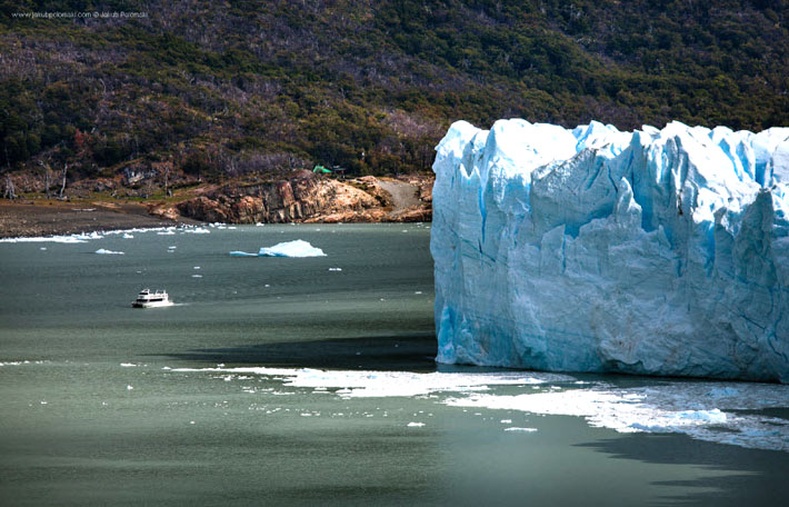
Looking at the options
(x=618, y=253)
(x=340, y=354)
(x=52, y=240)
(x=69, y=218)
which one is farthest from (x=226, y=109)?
(x=618, y=253)

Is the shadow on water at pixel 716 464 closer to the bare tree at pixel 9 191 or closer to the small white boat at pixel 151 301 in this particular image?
the small white boat at pixel 151 301

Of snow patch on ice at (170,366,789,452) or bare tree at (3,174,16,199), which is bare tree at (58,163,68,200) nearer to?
bare tree at (3,174,16,199)

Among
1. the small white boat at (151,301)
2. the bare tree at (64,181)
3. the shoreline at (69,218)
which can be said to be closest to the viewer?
the small white boat at (151,301)

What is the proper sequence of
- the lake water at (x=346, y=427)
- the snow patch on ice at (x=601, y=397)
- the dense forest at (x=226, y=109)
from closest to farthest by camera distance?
the lake water at (x=346, y=427) < the snow patch on ice at (x=601, y=397) < the dense forest at (x=226, y=109)

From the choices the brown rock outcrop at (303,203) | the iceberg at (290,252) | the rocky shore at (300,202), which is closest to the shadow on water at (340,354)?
the iceberg at (290,252)

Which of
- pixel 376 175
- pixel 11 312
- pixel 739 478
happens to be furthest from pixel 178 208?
pixel 739 478

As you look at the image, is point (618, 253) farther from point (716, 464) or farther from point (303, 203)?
point (303, 203)

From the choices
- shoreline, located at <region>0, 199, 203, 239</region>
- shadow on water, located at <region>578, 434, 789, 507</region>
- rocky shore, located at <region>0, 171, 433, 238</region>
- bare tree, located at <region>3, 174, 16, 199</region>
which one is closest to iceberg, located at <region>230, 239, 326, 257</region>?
shoreline, located at <region>0, 199, 203, 239</region>
